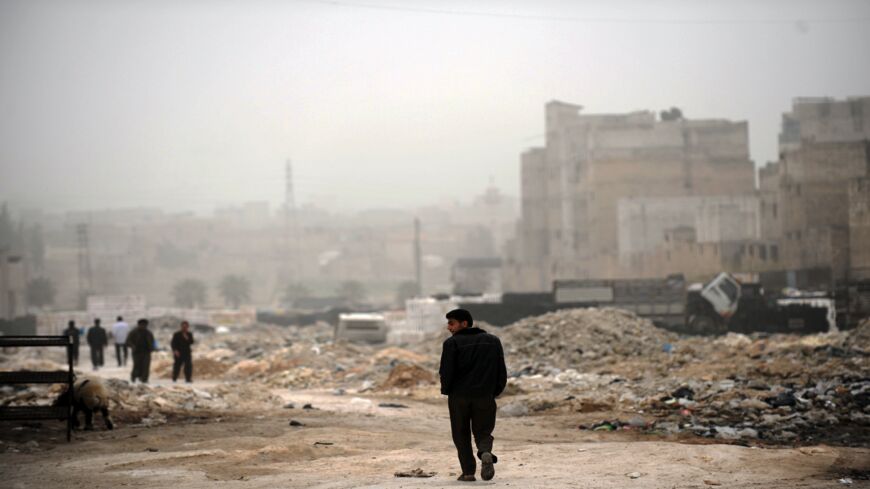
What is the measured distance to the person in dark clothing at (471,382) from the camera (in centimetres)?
901

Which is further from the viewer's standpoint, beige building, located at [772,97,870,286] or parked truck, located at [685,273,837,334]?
beige building, located at [772,97,870,286]

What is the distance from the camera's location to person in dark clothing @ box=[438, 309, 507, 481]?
29.6 ft

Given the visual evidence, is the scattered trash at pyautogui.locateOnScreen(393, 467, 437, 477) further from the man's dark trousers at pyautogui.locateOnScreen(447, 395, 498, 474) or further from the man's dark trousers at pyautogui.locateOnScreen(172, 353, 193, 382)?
the man's dark trousers at pyautogui.locateOnScreen(172, 353, 193, 382)

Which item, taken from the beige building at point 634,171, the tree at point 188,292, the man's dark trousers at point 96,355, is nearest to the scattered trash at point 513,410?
the man's dark trousers at point 96,355

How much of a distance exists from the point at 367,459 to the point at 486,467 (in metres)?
2.46

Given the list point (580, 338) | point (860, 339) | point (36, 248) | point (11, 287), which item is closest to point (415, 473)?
point (860, 339)

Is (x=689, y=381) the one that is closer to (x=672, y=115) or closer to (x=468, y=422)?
(x=468, y=422)

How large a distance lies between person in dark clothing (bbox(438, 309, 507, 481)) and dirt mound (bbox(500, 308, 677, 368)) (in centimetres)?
1730

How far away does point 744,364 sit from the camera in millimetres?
21781

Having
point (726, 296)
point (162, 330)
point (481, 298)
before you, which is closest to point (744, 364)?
point (726, 296)

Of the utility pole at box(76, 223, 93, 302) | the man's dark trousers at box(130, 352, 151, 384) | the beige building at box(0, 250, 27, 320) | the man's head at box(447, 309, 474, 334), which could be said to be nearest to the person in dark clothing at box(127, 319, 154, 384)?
the man's dark trousers at box(130, 352, 151, 384)

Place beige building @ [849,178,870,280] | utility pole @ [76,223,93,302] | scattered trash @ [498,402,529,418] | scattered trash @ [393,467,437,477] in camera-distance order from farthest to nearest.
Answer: utility pole @ [76,223,93,302]
beige building @ [849,178,870,280]
scattered trash @ [498,402,529,418]
scattered trash @ [393,467,437,477]

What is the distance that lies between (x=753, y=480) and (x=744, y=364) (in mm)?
12689

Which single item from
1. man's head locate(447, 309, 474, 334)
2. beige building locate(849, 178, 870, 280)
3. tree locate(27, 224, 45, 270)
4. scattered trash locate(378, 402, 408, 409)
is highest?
tree locate(27, 224, 45, 270)
